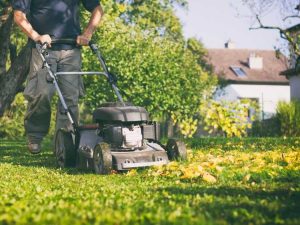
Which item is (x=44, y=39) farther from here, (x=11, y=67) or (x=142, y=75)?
(x=142, y=75)

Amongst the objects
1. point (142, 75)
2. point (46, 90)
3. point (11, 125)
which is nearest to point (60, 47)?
point (46, 90)

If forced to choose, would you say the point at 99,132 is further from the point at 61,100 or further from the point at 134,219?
the point at 134,219

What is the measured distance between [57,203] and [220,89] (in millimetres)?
37902

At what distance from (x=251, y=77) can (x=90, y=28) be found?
3722 cm

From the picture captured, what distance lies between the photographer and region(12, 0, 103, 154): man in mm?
6500

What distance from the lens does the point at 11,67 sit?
40.0 ft

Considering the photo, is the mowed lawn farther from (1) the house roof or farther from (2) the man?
(1) the house roof

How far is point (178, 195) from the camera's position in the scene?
3787 mm

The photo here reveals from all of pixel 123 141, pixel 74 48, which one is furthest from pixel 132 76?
pixel 123 141

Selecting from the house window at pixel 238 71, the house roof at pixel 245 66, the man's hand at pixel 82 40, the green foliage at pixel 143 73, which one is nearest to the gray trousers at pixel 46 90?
the man's hand at pixel 82 40

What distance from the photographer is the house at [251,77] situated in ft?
139

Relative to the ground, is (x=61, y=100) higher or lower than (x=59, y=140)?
higher

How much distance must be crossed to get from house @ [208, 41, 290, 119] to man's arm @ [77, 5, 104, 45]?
33.6 m

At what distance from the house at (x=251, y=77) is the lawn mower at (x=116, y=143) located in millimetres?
34396
